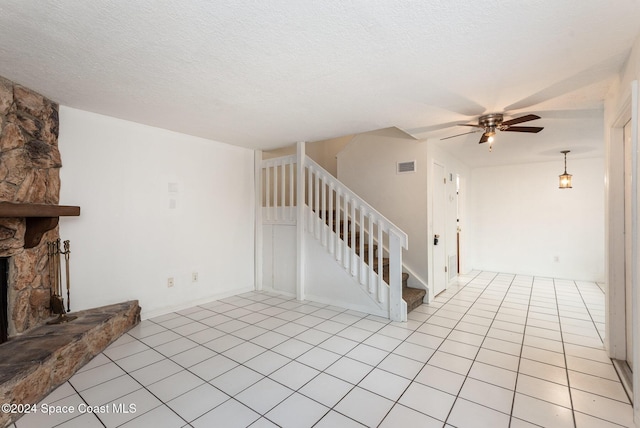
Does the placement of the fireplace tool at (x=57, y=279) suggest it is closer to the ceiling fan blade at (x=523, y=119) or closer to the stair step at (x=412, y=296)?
the stair step at (x=412, y=296)

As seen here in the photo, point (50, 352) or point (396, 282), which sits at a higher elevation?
point (396, 282)

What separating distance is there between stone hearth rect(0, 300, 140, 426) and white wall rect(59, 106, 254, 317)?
0.44 meters

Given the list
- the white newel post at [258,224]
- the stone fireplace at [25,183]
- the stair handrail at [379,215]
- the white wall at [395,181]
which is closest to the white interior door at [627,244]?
the stair handrail at [379,215]

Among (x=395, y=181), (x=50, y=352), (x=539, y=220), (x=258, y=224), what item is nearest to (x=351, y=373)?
(x=50, y=352)

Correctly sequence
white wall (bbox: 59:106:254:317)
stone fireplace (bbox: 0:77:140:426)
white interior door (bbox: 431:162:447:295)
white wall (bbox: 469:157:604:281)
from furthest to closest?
1. white wall (bbox: 469:157:604:281)
2. white interior door (bbox: 431:162:447:295)
3. white wall (bbox: 59:106:254:317)
4. stone fireplace (bbox: 0:77:140:426)

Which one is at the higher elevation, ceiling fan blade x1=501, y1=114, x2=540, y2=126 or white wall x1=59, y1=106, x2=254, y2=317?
ceiling fan blade x1=501, y1=114, x2=540, y2=126

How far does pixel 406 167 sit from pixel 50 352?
168 inches

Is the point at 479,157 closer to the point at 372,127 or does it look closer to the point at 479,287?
the point at 479,287

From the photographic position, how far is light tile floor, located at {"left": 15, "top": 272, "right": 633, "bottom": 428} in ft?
5.81

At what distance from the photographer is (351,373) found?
2.25 m

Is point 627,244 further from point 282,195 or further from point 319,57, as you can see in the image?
point 282,195

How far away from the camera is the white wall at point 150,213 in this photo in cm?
292

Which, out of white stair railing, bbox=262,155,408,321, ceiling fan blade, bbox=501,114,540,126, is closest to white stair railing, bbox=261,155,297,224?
white stair railing, bbox=262,155,408,321

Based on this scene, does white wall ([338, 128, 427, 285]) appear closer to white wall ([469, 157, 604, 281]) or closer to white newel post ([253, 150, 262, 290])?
white newel post ([253, 150, 262, 290])
